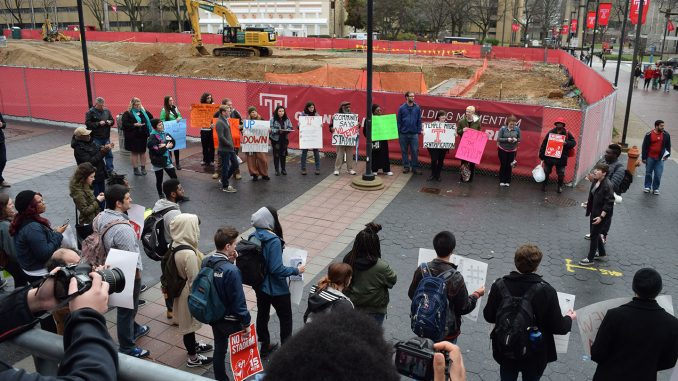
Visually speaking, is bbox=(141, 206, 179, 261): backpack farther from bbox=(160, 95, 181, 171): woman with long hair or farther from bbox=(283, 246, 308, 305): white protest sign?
bbox=(160, 95, 181, 171): woman with long hair

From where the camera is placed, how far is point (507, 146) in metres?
12.6

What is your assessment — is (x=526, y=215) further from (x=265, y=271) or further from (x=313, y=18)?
(x=313, y=18)

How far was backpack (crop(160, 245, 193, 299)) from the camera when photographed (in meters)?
5.62

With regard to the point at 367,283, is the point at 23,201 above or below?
above

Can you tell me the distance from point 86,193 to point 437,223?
6.23 metres

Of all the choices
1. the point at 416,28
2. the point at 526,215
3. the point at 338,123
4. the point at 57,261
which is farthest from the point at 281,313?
the point at 416,28

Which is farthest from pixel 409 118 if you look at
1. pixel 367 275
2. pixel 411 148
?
pixel 367 275

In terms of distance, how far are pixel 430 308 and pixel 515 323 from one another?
2.24 feet

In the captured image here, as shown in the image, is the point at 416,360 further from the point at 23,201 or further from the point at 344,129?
the point at 344,129

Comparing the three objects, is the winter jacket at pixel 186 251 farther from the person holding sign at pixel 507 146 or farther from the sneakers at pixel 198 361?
the person holding sign at pixel 507 146

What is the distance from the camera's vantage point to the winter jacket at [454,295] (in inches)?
185

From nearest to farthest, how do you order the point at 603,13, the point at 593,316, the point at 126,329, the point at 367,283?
the point at 593,316 → the point at 367,283 → the point at 126,329 → the point at 603,13

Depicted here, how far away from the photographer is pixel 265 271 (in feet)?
19.0

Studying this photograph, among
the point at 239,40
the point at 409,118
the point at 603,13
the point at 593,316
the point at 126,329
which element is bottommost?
the point at 126,329
